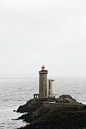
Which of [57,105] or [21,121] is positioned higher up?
[57,105]

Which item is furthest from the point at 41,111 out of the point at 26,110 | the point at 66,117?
the point at 66,117

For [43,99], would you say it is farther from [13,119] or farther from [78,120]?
[78,120]

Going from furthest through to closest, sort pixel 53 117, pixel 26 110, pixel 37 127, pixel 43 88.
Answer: pixel 43 88 < pixel 26 110 < pixel 53 117 < pixel 37 127

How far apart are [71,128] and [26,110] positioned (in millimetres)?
17548

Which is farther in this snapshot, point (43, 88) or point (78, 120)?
point (43, 88)

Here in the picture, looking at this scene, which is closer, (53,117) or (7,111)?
(53,117)

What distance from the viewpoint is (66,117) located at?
26.3 metres

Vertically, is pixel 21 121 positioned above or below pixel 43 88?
below

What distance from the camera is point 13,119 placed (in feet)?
114

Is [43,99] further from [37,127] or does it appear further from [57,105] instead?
[37,127]

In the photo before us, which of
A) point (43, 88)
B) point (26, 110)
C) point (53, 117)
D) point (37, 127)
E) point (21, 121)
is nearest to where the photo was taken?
point (37, 127)

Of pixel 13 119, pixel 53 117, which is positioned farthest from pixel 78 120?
pixel 13 119

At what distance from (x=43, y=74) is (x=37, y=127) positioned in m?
18.0

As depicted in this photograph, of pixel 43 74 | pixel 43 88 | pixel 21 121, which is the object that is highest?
pixel 43 74
